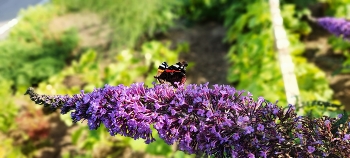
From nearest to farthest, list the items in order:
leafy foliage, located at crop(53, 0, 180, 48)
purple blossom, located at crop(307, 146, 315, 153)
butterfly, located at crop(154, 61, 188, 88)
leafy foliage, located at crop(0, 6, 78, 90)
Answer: purple blossom, located at crop(307, 146, 315, 153), butterfly, located at crop(154, 61, 188, 88), leafy foliage, located at crop(0, 6, 78, 90), leafy foliage, located at crop(53, 0, 180, 48)

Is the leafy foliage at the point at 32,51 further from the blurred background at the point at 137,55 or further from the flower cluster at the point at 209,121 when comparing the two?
the flower cluster at the point at 209,121

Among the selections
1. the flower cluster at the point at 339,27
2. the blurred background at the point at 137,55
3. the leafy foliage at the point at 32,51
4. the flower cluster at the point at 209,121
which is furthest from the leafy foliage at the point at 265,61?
the leafy foliage at the point at 32,51

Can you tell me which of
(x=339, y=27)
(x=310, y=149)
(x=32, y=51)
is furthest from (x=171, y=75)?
(x=32, y=51)

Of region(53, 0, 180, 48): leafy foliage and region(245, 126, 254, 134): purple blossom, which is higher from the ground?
region(53, 0, 180, 48): leafy foliage

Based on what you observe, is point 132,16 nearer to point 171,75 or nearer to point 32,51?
point 32,51

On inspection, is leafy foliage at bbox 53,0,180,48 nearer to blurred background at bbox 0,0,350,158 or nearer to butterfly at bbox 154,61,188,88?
blurred background at bbox 0,0,350,158

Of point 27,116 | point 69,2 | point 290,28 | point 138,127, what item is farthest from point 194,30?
point 138,127

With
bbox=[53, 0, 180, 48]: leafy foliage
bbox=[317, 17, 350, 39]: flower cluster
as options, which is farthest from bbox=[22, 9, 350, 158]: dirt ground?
bbox=[317, 17, 350, 39]: flower cluster
